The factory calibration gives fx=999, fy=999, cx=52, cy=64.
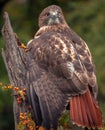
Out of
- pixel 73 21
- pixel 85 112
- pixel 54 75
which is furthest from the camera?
pixel 73 21

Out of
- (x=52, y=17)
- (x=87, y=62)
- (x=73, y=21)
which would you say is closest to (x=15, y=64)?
(x=87, y=62)

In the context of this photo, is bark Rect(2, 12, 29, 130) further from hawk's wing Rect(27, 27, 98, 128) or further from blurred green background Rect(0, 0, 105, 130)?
blurred green background Rect(0, 0, 105, 130)

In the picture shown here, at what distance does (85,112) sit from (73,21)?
923cm

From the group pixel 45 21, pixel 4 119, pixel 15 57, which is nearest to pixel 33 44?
pixel 15 57

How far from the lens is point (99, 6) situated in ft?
63.7

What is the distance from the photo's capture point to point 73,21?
774 inches

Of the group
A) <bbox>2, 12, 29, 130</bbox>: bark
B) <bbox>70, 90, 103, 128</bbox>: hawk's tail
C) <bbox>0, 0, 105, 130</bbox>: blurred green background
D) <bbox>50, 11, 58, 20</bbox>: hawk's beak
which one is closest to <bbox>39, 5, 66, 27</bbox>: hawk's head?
<bbox>50, 11, 58, 20</bbox>: hawk's beak

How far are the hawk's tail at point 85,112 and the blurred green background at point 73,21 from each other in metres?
5.96

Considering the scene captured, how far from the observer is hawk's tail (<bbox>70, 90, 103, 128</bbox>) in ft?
34.1

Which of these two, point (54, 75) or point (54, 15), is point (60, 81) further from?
point (54, 15)

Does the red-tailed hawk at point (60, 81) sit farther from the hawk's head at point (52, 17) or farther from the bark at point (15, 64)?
the hawk's head at point (52, 17)

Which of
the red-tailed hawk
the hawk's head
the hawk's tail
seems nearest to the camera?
the hawk's tail

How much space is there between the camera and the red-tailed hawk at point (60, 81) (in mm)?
10531

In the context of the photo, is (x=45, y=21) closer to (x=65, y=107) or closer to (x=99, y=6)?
(x=65, y=107)
